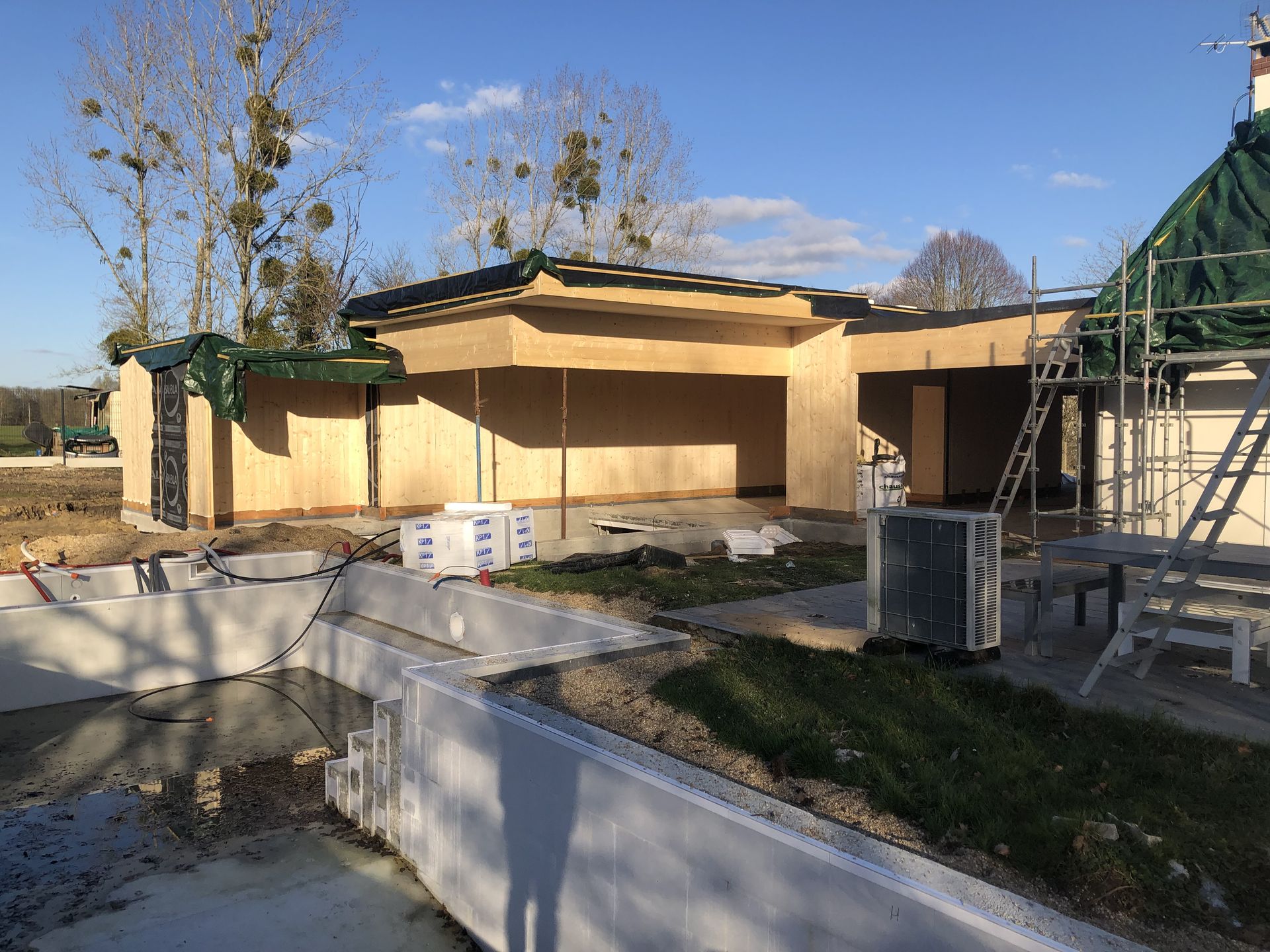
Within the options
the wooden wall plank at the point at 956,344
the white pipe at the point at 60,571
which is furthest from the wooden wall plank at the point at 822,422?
the white pipe at the point at 60,571

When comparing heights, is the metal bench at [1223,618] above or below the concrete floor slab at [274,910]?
above

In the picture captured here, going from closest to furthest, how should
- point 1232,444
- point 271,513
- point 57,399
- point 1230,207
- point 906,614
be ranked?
point 1232,444 < point 906,614 < point 1230,207 < point 271,513 < point 57,399

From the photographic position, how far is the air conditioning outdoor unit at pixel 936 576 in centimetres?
560

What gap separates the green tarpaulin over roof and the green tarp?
32.0 ft

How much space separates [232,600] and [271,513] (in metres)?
5.20

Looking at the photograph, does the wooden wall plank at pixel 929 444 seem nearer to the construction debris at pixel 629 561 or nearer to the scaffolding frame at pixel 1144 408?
the scaffolding frame at pixel 1144 408

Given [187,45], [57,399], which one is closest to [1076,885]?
[187,45]

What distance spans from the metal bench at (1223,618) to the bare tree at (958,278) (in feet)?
116

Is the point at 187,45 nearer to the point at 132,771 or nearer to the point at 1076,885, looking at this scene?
the point at 132,771

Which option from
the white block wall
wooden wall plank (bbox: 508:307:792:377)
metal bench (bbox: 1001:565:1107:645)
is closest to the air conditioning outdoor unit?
metal bench (bbox: 1001:565:1107:645)

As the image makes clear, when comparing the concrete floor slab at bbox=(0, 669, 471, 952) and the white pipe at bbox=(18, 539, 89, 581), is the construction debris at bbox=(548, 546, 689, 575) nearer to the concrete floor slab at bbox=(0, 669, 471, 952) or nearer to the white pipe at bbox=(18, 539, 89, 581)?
the concrete floor slab at bbox=(0, 669, 471, 952)

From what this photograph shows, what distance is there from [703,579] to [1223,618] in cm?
519

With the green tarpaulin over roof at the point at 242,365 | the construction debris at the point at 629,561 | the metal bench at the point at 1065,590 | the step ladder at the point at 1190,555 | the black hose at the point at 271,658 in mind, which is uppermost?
the green tarpaulin over roof at the point at 242,365

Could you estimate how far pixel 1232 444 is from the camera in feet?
16.3
